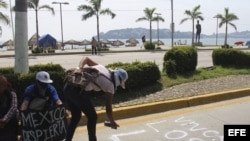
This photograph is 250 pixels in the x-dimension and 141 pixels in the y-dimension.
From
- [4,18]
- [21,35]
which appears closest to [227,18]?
[4,18]

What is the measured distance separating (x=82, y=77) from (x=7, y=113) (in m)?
1.01

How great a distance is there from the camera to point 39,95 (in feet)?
15.8

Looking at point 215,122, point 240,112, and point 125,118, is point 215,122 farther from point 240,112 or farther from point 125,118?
point 125,118

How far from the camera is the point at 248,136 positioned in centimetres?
541

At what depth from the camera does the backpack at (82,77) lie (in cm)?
489

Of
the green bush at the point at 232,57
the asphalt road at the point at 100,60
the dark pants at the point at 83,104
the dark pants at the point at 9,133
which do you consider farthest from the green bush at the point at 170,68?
the dark pants at the point at 9,133

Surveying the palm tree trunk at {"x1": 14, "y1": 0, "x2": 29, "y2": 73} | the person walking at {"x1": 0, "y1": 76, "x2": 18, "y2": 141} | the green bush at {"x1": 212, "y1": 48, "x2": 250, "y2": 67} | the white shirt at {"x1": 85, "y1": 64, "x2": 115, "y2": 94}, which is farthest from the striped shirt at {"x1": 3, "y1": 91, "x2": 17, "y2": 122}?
the green bush at {"x1": 212, "y1": 48, "x2": 250, "y2": 67}

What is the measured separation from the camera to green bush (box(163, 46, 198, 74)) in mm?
11281

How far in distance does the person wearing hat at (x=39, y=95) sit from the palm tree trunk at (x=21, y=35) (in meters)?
3.07

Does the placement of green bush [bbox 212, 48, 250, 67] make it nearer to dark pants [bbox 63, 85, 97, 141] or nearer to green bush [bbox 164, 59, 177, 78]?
green bush [bbox 164, 59, 177, 78]

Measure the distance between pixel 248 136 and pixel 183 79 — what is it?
5086 millimetres

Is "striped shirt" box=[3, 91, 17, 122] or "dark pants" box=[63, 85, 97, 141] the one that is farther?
"dark pants" box=[63, 85, 97, 141]

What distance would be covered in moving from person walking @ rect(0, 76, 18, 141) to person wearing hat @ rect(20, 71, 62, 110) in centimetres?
15

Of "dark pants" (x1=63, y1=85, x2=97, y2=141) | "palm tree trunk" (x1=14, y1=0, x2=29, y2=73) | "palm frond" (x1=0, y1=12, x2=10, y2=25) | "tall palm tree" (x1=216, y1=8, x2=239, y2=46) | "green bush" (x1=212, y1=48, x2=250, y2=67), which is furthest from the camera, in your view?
"tall palm tree" (x1=216, y1=8, x2=239, y2=46)
